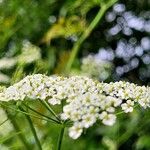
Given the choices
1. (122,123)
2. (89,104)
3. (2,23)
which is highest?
(89,104)

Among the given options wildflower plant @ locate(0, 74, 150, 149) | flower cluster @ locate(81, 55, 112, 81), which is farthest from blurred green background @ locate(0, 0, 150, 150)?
wildflower plant @ locate(0, 74, 150, 149)

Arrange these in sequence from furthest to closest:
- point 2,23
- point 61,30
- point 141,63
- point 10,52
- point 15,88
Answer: point 141,63 < point 10,52 < point 2,23 < point 61,30 < point 15,88

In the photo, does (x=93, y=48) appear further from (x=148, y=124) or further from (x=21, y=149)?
(x=21, y=149)

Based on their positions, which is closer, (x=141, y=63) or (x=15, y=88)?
(x=15, y=88)

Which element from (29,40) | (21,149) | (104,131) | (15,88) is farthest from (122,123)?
(15,88)

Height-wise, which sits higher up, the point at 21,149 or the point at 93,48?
the point at 21,149

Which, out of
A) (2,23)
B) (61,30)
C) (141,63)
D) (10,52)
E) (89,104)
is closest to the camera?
(89,104)

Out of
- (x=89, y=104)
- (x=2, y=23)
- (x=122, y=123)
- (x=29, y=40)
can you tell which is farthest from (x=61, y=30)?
(x=89, y=104)
